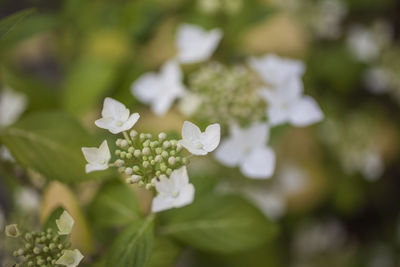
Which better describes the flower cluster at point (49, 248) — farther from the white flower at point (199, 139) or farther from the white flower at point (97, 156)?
Result: the white flower at point (199, 139)

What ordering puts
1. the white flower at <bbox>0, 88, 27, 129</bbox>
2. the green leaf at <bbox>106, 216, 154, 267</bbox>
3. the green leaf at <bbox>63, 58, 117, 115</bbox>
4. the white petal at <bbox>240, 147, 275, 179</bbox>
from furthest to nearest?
the green leaf at <bbox>63, 58, 117, 115</bbox>, the white flower at <bbox>0, 88, 27, 129</bbox>, the white petal at <bbox>240, 147, 275, 179</bbox>, the green leaf at <bbox>106, 216, 154, 267</bbox>

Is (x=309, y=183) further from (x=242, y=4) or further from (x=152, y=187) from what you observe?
(x=152, y=187)

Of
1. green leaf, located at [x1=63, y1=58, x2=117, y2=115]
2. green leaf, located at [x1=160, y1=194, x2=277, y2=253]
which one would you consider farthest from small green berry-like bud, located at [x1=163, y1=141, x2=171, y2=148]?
green leaf, located at [x1=63, y1=58, x2=117, y2=115]

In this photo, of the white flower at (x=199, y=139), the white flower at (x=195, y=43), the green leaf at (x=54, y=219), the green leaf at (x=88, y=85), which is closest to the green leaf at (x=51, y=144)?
the green leaf at (x=54, y=219)

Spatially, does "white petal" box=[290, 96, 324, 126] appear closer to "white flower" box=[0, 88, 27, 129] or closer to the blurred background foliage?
the blurred background foliage

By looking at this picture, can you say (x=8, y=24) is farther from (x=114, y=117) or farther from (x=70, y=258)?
(x=70, y=258)

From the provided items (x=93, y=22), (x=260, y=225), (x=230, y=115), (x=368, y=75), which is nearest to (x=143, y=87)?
(x=230, y=115)
